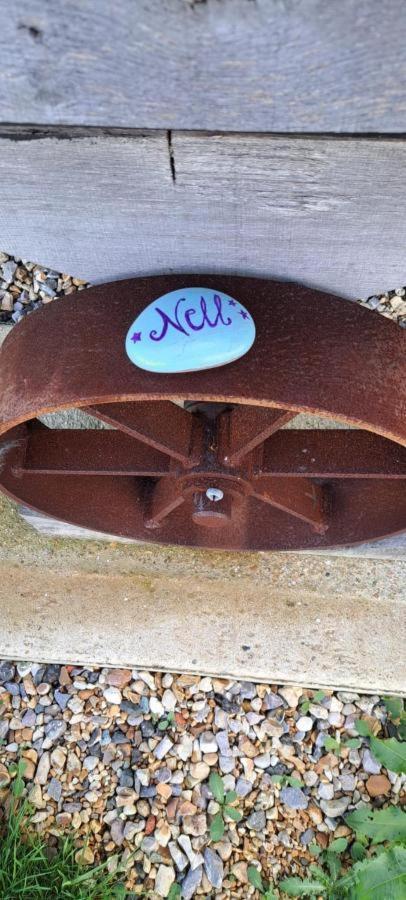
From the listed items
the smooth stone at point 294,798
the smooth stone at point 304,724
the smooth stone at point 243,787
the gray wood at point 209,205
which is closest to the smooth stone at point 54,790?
the smooth stone at point 243,787

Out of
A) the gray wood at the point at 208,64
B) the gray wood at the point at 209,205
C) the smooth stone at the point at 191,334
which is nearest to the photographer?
the gray wood at the point at 208,64

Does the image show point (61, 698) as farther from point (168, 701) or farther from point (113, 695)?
point (168, 701)

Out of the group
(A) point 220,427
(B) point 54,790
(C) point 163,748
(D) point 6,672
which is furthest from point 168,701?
(A) point 220,427

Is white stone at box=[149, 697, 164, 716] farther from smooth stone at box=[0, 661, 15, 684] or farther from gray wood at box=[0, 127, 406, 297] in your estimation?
gray wood at box=[0, 127, 406, 297]

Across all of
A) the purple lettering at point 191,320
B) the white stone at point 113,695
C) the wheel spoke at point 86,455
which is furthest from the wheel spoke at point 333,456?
the white stone at point 113,695

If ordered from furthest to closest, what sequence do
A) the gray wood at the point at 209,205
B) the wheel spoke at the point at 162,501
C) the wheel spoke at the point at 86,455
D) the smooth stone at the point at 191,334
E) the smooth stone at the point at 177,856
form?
the smooth stone at the point at 177,856, the wheel spoke at the point at 162,501, the wheel spoke at the point at 86,455, the smooth stone at the point at 191,334, the gray wood at the point at 209,205

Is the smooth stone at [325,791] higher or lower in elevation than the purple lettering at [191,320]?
lower

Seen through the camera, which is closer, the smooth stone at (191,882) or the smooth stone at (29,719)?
the smooth stone at (191,882)

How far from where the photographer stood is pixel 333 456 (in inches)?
90.0

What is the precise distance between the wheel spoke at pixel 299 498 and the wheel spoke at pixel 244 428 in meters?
0.22

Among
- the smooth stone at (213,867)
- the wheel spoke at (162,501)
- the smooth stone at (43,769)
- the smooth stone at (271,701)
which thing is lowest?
the smooth stone at (213,867)

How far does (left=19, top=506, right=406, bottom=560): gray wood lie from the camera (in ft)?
9.60

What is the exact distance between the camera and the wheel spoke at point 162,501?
2467 mm

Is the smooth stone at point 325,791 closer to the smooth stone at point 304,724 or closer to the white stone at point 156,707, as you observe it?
the smooth stone at point 304,724
